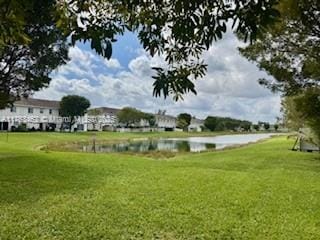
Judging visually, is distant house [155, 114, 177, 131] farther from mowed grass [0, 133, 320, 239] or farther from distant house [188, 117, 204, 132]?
mowed grass [0, 133, 320, 239]

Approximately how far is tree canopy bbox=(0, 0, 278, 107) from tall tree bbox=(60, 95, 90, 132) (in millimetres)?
78539

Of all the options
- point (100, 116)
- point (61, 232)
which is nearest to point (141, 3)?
point (61, 232)

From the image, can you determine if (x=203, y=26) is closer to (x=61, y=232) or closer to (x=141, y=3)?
(x=141, y=3)

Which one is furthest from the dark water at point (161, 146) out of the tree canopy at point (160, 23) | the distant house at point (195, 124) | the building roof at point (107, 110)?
the distant house at point (195, 124)

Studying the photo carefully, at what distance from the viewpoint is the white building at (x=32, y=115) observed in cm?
7425

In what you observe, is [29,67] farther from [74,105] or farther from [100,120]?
[100,120]

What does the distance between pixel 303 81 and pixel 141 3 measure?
18554 mm

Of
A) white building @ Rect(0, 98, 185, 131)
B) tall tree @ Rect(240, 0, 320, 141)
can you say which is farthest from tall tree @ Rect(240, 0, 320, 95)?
white building @ Rect(0, 98, 185, 131)

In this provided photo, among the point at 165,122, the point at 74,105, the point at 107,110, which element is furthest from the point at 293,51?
the point at 165,122

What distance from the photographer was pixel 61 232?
8281 mm

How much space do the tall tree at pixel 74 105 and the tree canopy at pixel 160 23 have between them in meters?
78.5

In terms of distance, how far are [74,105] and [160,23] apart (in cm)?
8023

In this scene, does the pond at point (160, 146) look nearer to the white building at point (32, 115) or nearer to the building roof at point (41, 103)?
the white building at point (32, 115)

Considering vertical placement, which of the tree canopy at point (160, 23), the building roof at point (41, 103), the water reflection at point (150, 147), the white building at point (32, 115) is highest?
the building roof at point (41, 103)
